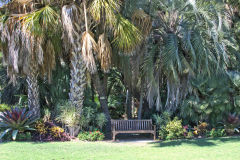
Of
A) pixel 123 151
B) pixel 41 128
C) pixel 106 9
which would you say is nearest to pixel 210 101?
pixel 123 151

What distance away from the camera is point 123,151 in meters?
7.95

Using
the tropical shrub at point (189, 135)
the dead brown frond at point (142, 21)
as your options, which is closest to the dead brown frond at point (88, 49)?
the dead brown frond at point (142, 21)

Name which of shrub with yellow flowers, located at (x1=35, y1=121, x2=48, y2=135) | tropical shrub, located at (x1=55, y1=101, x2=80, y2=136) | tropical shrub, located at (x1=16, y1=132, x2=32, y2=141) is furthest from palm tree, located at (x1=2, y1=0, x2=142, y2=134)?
tropical shrub, located at (x1=16, y1=132, x2=32, y2=141)

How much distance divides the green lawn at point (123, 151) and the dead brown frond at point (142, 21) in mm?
4385

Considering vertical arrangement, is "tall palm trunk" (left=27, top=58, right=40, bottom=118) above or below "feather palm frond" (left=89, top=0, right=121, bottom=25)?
below

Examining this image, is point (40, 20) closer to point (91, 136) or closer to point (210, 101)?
point (91, 136)

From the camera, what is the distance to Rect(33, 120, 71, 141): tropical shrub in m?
9.46

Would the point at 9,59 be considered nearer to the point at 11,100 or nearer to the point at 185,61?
the point at 11,100

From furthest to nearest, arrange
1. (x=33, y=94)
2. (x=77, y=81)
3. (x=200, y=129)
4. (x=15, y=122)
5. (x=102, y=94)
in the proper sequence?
(x=102, y=94)
(x=200, y=129)
(x=33, y=94)
(x=77, y=81)
(x=15, y=122)

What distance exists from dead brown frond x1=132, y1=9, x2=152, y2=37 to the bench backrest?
3425 mm

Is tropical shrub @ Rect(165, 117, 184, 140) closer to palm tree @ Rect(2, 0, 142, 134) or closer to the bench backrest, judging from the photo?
the bench backrest

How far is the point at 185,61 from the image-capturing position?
10.5m

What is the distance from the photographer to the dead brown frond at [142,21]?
33.3 ft

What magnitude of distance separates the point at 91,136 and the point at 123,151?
2.17m
